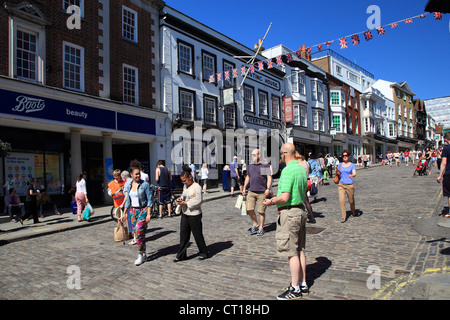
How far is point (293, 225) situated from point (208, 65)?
19.1 metres

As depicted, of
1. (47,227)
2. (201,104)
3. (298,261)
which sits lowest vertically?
(47,227)

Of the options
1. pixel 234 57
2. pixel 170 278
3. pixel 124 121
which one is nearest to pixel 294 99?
pixel 234 57

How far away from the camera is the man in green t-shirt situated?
367 cm

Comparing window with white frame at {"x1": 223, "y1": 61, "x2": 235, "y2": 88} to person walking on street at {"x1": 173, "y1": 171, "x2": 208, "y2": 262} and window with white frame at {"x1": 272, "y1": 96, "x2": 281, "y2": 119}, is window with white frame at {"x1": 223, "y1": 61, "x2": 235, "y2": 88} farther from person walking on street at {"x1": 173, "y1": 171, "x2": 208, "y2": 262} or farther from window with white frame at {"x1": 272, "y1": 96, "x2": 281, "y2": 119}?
person walking on street at {"x1": 173, "y1": 171, "x2": 208, "y2": 262}

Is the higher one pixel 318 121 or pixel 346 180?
pixel 318 121

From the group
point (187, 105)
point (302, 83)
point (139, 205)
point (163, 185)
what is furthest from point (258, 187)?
point (302, 83)

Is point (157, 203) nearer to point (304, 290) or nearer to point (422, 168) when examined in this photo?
point (304, 290)

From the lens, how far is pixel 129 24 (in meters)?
16.5

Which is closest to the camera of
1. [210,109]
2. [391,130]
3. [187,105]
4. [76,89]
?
→ [76,89]

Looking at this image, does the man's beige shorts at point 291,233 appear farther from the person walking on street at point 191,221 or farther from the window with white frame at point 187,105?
the window with white frame at point 187,105
